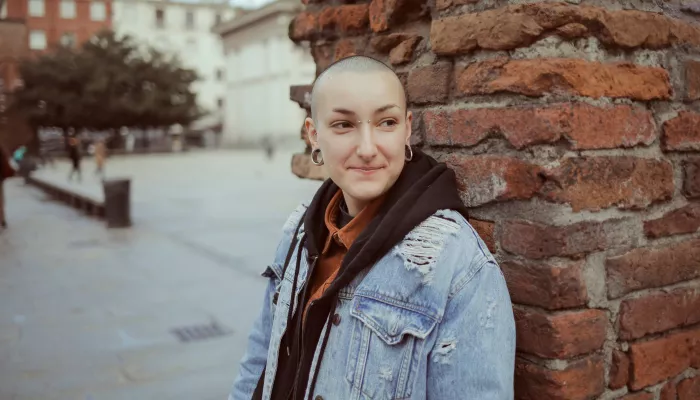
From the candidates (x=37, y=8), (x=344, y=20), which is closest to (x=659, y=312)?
(x=344, y=20)

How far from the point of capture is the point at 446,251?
1506mm

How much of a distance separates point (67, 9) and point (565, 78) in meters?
66.4

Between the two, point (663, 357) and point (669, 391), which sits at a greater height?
point (663, 357)

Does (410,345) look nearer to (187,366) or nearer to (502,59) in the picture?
(502,59)

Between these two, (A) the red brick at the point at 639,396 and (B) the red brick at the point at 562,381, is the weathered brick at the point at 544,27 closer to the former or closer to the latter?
(B) the red brick at the point at 562,381

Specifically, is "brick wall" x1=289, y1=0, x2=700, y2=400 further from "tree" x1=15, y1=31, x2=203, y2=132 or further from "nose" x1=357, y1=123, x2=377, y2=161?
"tree" x1=15, y1=31, x2=203, y2=132

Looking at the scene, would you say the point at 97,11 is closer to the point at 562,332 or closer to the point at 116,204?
the point at 116,204

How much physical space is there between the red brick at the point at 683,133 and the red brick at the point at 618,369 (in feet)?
1.95

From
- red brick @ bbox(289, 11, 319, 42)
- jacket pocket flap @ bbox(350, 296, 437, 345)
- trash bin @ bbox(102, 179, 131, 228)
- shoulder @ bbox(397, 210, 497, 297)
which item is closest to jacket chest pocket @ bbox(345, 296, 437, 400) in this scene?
jacket pocket flap @ bbox(350, 296, 437, 345)

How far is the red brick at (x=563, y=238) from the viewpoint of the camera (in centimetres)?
164

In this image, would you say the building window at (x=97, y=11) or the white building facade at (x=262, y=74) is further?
the building window at (x=97, y=11)

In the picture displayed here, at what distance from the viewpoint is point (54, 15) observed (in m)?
59.5

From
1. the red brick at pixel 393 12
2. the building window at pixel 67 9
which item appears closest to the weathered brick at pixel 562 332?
the red brick at pixel 393 12

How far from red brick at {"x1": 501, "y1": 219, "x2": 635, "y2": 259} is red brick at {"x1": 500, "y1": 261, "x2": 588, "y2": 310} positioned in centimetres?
3
